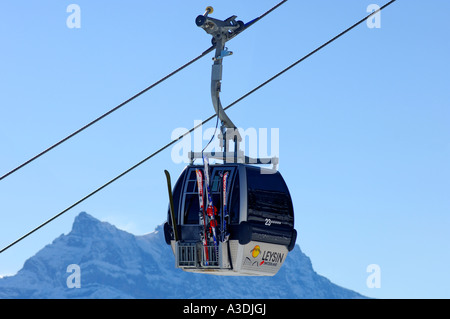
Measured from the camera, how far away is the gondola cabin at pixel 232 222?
75.7 ft

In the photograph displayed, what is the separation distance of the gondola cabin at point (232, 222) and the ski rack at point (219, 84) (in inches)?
11.9

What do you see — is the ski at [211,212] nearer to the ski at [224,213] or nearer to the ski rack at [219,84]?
the ski at [224,213]

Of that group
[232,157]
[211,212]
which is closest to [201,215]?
[211,212]

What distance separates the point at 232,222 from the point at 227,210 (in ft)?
0.93

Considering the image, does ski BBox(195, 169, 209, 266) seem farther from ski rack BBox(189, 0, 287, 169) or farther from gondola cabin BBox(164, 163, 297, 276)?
ski rack BBox(189, 0, 287, 169)

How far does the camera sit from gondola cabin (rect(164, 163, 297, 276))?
2308cm

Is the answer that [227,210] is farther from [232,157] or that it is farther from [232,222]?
[232,157]

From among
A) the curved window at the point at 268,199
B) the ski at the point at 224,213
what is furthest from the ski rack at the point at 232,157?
the ski at the point at 224,213
